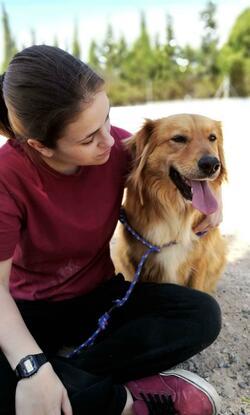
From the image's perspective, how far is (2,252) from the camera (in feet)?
5.55

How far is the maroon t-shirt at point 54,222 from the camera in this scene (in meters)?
1.76

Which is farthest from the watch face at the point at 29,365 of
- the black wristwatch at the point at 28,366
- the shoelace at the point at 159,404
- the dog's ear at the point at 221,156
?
the dog's ear at the point at 221,156

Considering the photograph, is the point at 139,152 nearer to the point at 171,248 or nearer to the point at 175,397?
the point at 171,248


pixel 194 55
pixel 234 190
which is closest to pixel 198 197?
pixel 234 190

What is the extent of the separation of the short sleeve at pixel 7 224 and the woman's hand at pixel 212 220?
1.09 meters

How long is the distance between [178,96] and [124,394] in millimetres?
28691

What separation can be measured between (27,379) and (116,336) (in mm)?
436

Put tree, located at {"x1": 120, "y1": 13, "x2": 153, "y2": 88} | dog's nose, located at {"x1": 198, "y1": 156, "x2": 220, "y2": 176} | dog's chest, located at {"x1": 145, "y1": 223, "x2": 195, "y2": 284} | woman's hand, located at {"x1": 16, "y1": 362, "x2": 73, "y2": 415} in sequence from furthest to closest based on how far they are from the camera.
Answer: tree, located at {"x1": 120, "y1": 13, "x2": 153, "y2": 88} < dog's chest, located at {"x1": 145, "y1": 223, "x2": 195, "y2": 284} < dog's nose, located at {"x1": 198, "y1": 156, "x2": 220, "y2": 176} < woman's hand, located at {"x1": 16, "y1": 362, "x2": 73, "y2": 415}

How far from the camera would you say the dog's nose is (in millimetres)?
2260

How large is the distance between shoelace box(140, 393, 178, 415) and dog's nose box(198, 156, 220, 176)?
1.04 metres

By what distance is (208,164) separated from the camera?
7.43 ft

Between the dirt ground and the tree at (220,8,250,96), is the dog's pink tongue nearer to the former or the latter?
the dirt ground

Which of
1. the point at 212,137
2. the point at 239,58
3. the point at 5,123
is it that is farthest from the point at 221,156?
the point at 239,58

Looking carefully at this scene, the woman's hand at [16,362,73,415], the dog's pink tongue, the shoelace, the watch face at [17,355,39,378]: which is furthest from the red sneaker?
the dog's pink tongue
